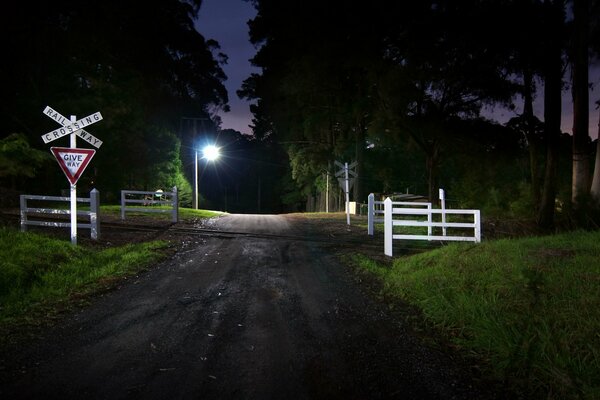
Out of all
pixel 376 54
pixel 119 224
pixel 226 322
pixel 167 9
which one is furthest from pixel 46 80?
pixel 226 322

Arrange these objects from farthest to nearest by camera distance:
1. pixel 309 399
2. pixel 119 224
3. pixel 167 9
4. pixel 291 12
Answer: pixel 167 9, pixel 291 12, pixel 119 224, pixel 309 399

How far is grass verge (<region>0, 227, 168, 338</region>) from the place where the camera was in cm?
553

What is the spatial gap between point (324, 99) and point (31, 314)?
2815cm

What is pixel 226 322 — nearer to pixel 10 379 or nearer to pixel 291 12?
pixel 10 379

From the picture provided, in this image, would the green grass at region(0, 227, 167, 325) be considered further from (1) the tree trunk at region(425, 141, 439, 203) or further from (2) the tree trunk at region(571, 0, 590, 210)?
(1) the tree trunk at region(425, 141, 439, 203)

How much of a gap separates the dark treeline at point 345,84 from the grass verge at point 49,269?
20.6ft

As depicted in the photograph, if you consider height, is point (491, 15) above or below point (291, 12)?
below

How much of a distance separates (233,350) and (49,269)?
5021mm

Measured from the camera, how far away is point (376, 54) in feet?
78.5

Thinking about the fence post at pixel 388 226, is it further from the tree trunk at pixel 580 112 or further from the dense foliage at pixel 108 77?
the dense foliage at pixel 108 77

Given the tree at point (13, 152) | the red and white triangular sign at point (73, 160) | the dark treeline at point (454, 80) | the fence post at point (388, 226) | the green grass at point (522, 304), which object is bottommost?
the green grass at point (522, 304)

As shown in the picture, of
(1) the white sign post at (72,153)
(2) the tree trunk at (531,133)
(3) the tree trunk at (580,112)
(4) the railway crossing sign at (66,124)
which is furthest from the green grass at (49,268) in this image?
(2) the tree trunk at (531,133)

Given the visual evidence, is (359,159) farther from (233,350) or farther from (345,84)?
(233,350)

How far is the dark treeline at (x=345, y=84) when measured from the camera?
15.8 meters
